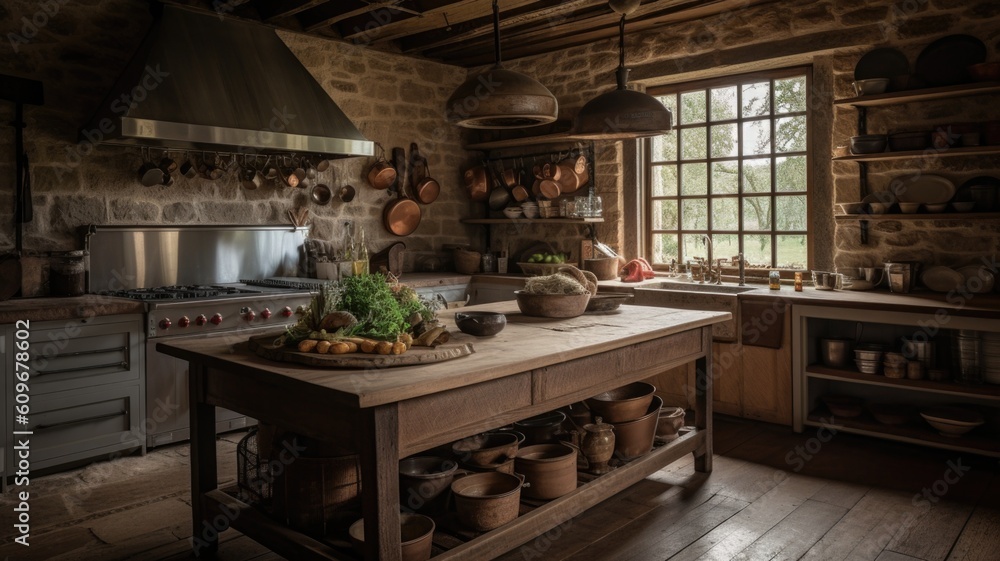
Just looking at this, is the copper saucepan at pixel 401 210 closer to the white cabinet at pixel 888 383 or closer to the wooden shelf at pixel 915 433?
the white cabinet at pixel 888 383

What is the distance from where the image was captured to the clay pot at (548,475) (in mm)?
2918

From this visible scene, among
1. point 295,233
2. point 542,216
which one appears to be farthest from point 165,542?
point 542,216

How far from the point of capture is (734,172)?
5.56 m

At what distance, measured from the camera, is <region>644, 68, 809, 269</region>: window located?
17.2 feet

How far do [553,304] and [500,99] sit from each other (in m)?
1.05

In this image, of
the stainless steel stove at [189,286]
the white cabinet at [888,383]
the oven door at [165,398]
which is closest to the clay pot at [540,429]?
the stainless steel stove at [189,286]

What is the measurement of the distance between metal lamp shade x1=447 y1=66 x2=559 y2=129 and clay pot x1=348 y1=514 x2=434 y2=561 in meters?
1.61

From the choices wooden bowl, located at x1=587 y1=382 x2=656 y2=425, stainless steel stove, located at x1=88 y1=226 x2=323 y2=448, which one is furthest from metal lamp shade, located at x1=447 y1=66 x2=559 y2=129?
stainless steel stove, located at x1=88 y1=226 x2=323 y2=448

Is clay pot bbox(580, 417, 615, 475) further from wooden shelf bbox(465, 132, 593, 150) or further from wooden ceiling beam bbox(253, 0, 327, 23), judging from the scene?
wooden ceiling beam bbox(253, 0, 327, 23)

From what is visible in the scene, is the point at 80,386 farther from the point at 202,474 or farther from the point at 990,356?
the point at 990,356

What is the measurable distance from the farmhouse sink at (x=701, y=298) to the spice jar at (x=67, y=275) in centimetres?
369

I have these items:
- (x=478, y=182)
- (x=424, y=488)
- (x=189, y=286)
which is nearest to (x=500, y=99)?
(x=424, y=488)

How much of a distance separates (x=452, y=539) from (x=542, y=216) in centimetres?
409

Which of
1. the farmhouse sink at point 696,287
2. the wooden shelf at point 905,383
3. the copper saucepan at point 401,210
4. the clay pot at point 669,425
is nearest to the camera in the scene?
the clay pot at point 669,425
